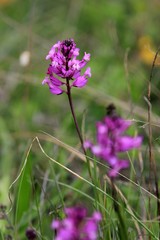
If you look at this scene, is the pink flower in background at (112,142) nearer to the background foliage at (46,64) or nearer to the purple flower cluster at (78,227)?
the purple flower cluster at (78,227)

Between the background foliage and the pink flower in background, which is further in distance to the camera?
the background foliage

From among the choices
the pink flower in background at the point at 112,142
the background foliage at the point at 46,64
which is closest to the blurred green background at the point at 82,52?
the background foliage at the point at 46,64

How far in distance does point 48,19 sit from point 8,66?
85 cm

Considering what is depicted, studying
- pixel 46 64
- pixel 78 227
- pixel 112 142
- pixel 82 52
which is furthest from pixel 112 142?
pixel 82 52

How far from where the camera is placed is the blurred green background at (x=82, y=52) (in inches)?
108

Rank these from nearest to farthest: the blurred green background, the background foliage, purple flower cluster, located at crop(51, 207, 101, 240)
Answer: purple flower cluster, located at crop(51, 207, 101, 240)
the background foliage
the blurred green background

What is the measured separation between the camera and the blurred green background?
Result: 8.97 feet

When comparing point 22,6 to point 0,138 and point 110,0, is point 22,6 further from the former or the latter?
point 0,138

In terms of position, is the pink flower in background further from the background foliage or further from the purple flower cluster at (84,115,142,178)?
the background foliage

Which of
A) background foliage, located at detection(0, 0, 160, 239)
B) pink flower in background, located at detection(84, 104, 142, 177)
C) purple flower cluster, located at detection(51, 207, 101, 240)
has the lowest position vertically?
purple flower cluster, located at detection(51, 207, 101, 240)

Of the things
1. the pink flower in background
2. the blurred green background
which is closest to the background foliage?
the blurred green background

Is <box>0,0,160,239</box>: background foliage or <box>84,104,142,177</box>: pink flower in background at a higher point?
<box>0,0,160,239</box>: background foliage

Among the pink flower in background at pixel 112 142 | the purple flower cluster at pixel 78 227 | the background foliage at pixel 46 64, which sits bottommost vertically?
the purple flower cluster at pixel 78 227

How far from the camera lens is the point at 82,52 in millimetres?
4180
